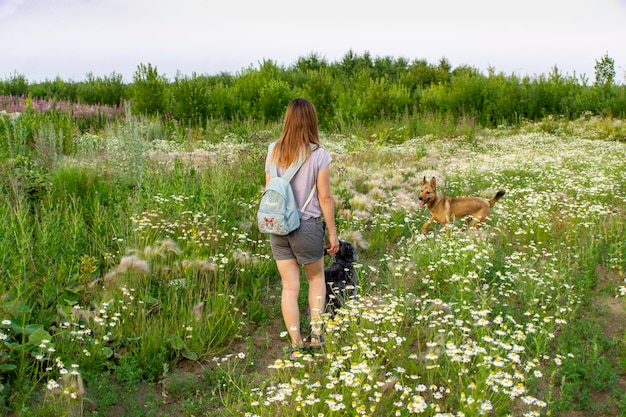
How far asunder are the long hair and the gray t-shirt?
0.28 ft

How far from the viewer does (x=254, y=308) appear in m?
5.97

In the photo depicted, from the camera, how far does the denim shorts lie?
5.00m

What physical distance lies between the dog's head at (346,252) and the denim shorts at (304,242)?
21.2 inches

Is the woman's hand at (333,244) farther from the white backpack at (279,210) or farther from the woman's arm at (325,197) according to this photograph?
the white backpack at (279,210)

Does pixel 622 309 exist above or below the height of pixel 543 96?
below

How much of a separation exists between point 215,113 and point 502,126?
39.0 feet

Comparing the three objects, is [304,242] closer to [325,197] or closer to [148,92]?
[325,197]

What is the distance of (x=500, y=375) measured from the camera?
3881mm

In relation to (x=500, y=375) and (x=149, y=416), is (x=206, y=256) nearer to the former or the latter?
(x=149, y=416)

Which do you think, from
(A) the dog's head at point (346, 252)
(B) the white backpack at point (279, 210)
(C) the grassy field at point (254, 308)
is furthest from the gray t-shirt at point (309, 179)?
(C) the grassy field at point (254, 308)

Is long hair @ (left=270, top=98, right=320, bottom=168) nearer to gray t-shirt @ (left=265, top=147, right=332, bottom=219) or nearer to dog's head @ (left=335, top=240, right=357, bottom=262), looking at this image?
gray t-shirt @ (left=265, top=147, right=332, bottom=219)

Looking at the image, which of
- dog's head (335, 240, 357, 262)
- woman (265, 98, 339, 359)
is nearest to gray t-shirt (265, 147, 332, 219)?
woman (265, 98, 339, 359)

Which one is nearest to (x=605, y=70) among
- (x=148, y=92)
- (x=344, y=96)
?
(x=344, y=96)

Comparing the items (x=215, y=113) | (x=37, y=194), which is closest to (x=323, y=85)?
(x=215, y=113)
